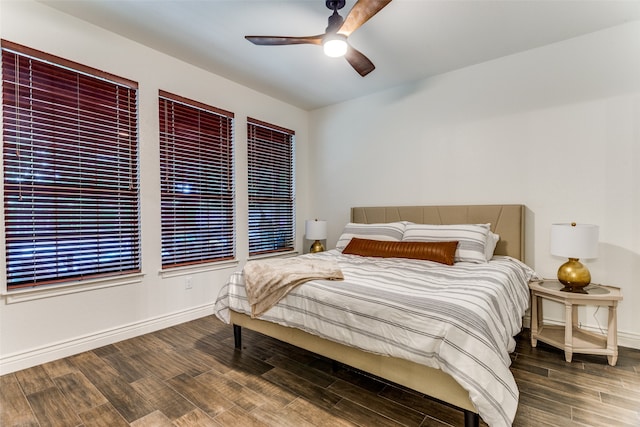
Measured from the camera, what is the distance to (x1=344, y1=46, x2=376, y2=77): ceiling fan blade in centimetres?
251

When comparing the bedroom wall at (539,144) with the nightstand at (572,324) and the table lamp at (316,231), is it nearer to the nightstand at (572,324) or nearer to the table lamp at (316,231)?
the nightstand at (572,324)

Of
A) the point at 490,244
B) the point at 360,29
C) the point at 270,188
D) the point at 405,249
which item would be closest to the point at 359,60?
the point at 360,29

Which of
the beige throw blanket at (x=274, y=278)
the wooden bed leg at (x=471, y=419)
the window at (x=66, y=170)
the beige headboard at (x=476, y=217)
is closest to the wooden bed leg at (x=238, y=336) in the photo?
the beige throw blanket at (x=274, y=278)

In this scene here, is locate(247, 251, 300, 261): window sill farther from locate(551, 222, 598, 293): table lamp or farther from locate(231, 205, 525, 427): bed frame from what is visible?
locate(551, 222, 598, 293): table lamp

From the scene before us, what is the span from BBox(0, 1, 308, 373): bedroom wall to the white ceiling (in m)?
0.17

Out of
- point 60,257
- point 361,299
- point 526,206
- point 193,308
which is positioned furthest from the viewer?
point 193,308

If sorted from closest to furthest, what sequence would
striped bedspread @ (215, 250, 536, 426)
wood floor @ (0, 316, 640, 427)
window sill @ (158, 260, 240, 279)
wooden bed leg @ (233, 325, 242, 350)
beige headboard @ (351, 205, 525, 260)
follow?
striped bedspread @ (215, 250, 536, 426), wood floor @ (0, 316, 640, 427), wooden bed leg @ (233, 325, 242, 350), beige headboard @ (351, 205, 525, 260), window sill @ (158, 260, 240, 279)

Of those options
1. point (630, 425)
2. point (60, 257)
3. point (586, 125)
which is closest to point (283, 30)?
point (60, 257)

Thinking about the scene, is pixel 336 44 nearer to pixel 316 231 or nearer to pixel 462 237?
pixel 462 237

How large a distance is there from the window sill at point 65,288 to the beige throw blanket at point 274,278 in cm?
127

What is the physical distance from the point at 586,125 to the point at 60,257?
471 centimetres

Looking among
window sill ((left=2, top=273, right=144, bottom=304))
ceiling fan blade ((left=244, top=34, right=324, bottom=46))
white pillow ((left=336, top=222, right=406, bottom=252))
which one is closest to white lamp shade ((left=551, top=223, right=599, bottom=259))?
white pillow ((left=336, top=222, right=406, bottom=252))

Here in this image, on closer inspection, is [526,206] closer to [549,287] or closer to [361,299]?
[549,287]

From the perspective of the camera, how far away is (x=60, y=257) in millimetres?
2502
